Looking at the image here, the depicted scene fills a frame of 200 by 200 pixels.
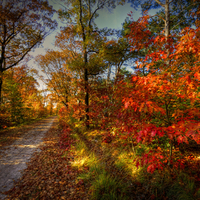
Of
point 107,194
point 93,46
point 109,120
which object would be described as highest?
point 93,46

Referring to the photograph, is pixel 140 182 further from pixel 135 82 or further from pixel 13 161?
pixel 13 161

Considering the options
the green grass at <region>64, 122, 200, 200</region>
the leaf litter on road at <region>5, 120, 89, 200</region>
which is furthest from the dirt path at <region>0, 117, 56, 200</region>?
the green grass at <region>64, 122, 200, 200</region>

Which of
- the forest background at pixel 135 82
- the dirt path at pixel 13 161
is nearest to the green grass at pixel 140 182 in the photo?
the forest background at pixel 135 82

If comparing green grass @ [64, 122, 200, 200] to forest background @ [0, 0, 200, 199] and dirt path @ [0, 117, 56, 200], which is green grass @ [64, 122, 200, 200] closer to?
forest background @ [0, 0, 200, 199]

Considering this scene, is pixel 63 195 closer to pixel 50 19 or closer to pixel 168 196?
pixel 168 196

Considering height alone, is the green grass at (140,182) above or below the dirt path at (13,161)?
above

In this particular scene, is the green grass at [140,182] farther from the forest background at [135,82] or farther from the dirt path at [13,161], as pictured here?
the dirt path at [13,161]

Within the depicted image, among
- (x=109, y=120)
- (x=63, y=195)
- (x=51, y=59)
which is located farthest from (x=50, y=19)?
(x=63, y=195)

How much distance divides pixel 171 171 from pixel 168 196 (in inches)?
27.4

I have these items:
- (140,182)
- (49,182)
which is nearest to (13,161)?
(49,182)

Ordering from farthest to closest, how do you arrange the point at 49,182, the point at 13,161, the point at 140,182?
the point at 13,161
the point at 49,182
the point at 140,182

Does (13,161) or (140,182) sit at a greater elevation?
(140,182)

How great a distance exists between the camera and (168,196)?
95.9 inches

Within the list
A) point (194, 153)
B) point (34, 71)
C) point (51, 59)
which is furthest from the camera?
point (34, 71)
